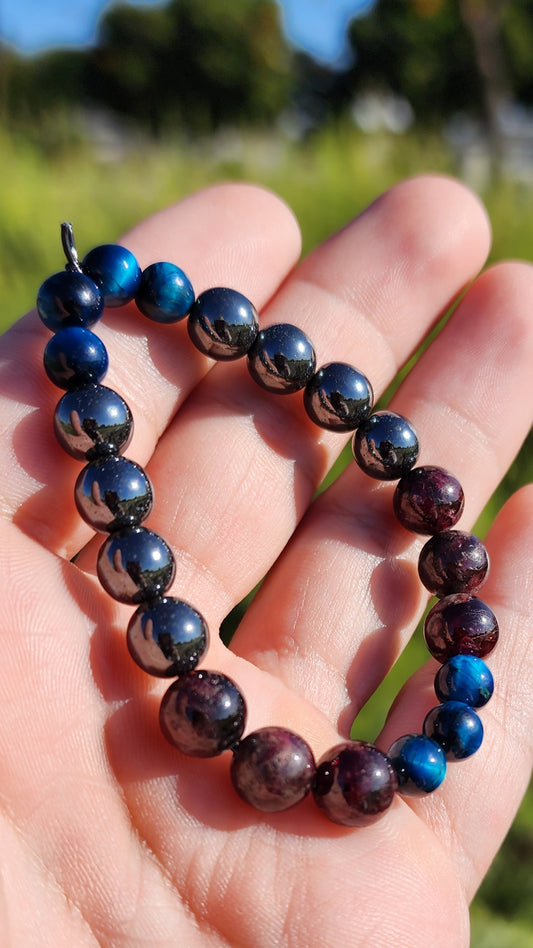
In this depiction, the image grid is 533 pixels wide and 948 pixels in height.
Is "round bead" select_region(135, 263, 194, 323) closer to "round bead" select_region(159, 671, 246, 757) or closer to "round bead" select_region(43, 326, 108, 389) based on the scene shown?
"round bead" select_region(43, 326, 108, 389)

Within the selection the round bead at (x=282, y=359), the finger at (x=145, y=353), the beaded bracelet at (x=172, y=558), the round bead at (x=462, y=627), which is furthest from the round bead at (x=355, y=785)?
the round bead at (x=282, y=359)

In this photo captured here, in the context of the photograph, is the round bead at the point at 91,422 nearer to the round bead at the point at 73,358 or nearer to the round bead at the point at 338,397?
the round bead at the point at 73,358

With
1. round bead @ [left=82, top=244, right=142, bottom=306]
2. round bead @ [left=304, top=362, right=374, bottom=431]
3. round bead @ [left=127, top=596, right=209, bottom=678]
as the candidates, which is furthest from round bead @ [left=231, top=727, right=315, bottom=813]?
round bead @ [left=82, top=244, right=142, bottom=306]

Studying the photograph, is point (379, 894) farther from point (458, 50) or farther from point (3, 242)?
point (458, 50)

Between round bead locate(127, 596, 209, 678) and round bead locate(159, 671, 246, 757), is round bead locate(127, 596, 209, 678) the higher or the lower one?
the higher one

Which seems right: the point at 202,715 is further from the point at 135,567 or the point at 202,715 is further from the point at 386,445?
the point at 386,445

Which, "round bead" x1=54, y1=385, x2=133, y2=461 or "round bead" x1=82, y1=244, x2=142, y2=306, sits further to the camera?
"round bead" x1=82, y1=244, x2=142, y2=306
